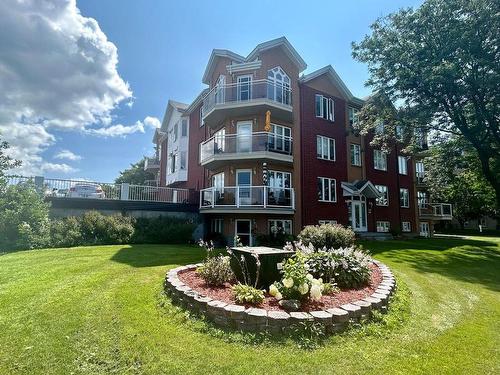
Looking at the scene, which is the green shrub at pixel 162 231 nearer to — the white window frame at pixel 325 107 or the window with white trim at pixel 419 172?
the white window frame at pixel 325 107

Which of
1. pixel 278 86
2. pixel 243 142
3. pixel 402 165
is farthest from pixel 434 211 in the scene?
pixel 243 142

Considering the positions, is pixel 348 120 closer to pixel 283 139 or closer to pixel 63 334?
pixel 283 139

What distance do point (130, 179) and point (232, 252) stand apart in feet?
162

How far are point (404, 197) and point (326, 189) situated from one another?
1191 cm

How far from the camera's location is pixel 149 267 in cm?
953

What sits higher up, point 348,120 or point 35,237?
point 348,120

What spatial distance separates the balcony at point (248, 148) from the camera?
18438 millimetres

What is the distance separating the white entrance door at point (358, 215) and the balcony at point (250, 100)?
9.01 m

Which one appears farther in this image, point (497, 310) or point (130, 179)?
point (130, 179)

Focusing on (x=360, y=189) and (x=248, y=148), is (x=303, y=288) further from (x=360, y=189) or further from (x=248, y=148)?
(x=360, y=189)

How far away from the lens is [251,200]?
17.9m

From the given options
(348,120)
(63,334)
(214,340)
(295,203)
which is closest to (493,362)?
(214,340)

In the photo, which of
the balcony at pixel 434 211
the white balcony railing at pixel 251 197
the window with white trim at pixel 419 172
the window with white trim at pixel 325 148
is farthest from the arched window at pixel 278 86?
the balcony at pixel 434 211

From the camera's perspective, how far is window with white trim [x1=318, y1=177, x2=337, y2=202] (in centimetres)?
2209
